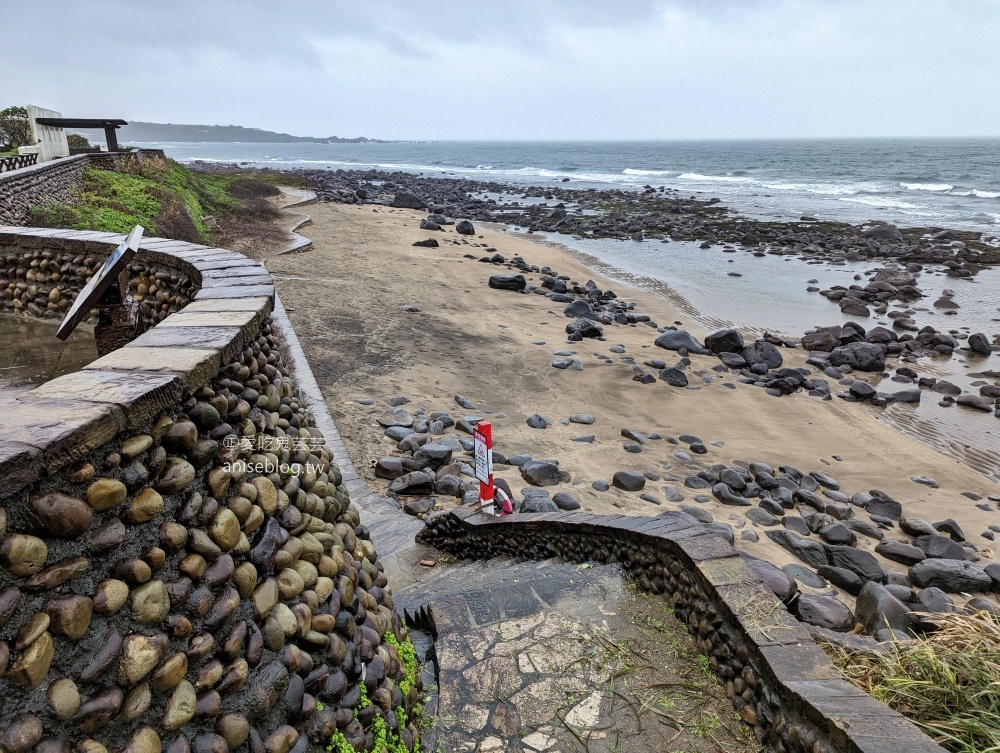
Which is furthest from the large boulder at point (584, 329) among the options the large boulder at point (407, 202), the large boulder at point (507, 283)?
the large boulder at point (407, 202)

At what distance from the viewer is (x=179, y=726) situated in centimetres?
188

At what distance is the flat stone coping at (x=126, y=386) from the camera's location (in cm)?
162

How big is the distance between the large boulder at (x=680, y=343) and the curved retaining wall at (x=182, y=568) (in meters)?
10.4

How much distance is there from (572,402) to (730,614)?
6171 millimetres

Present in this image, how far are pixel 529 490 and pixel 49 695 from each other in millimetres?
5256

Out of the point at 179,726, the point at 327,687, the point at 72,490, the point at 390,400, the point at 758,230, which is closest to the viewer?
the point at 72,490

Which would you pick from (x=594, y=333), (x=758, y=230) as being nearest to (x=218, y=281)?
(x=594, y=333)

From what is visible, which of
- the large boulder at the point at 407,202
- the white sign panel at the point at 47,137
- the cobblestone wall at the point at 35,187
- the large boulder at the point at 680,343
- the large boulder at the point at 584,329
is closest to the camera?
the cobblestone wall at the point at 35,187

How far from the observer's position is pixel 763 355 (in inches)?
476

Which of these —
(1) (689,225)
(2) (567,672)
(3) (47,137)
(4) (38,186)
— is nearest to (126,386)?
(2) (567,672)

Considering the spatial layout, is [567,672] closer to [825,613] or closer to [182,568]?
[182,568]

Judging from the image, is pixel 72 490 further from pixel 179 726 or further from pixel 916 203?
pixel 916 203

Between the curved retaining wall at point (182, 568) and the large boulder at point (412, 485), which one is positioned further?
the large boulder at point (412, 485)

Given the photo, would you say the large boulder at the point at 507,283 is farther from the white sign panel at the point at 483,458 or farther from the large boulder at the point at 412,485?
the white sign panel at the point at 483,458
